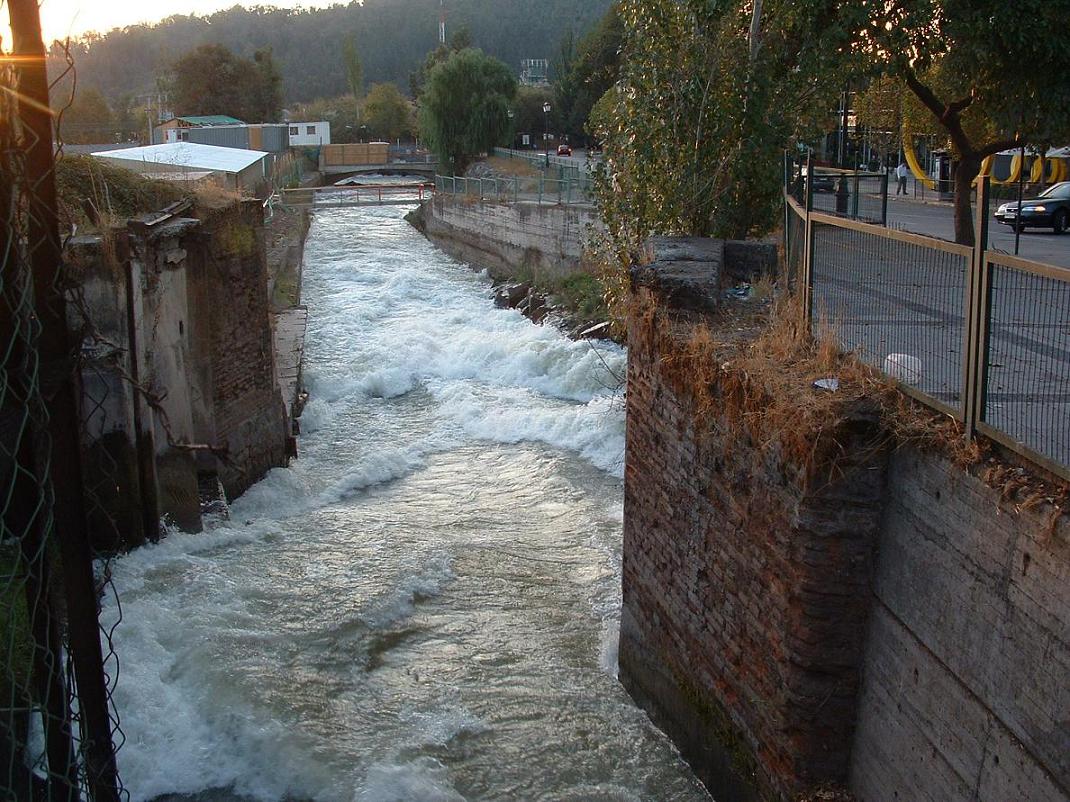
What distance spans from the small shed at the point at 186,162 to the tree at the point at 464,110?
75.2 ft

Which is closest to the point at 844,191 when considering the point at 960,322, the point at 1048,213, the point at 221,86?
the point at 960,322

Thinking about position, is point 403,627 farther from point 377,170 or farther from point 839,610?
point 377,170

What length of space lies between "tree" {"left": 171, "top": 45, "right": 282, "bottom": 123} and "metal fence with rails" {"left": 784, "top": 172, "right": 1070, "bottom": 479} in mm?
81309

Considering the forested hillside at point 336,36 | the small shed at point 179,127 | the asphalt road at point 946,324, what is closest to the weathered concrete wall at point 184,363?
the asphalt road at point 946,324

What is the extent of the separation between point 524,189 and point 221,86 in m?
54.9

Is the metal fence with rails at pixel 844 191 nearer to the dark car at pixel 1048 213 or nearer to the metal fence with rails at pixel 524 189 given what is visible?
the dark car at pixel 1048 213

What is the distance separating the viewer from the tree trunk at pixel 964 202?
11320mm

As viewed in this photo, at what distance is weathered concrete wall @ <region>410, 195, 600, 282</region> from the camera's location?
98.3 ft

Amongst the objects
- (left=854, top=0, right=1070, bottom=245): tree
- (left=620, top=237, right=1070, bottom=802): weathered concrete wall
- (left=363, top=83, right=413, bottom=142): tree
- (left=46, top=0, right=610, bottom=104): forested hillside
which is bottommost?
(left=620, top=237, right=1070, bottom=802): weathered concrete wall

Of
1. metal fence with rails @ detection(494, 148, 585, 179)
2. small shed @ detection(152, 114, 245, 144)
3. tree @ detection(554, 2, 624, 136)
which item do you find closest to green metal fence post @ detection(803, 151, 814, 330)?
metal fence with rails @ detection(494, 148, 585, 179)

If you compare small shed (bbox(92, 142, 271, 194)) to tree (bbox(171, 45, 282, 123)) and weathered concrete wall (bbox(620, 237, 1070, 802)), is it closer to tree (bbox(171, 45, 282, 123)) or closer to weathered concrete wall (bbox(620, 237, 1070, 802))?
weathered concrete wall (bbox(620, 237, 1070, 802))

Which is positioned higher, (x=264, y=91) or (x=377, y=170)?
(x=264, y=91)

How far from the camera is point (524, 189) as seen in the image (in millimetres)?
34781

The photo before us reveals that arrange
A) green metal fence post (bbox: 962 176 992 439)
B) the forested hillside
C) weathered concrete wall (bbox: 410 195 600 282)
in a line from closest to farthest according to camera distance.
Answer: green metal fence post (bbox: 962 176 992 439) < weathered concrete wall (bbox: 410 195 600 282) < the forested hillside
